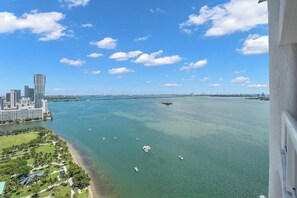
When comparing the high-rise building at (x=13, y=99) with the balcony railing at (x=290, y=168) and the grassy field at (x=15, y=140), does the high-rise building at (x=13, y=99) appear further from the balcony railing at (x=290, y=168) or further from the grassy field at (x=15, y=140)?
the balcony railing at (x=290, y=168)

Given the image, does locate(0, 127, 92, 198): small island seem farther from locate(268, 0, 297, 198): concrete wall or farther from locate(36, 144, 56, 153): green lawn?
locate(268, 0, 297, 198): concrete wall

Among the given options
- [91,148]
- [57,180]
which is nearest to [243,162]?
[57,180]

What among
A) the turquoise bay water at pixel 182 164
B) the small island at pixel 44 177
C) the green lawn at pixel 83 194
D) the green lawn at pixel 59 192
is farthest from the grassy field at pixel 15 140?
the green lawn at pixel 83 194

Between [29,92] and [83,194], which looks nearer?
[83,194]

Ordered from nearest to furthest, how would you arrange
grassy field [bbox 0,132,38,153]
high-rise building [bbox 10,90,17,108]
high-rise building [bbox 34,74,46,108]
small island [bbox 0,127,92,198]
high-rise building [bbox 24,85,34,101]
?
1. small island [bbox 0,127,92,198]
2. grassy field [bbox 0,132,38,153]
3. high-rise building [bbox 10,90,17,108]
4. high-rise building [bbox 34,74,46,108]
5. high-rise building [bbox 24,85,34,101]

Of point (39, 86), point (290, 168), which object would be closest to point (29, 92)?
point (39, 86)

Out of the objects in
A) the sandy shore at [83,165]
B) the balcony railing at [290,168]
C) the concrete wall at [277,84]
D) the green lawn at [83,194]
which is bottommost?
the sandy shore at [83,165]

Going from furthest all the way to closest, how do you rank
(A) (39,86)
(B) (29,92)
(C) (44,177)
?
(B) (29,92) → (A) (39,86) → (C) (44,177)

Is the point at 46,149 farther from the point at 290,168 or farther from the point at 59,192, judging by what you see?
the point at 290,168

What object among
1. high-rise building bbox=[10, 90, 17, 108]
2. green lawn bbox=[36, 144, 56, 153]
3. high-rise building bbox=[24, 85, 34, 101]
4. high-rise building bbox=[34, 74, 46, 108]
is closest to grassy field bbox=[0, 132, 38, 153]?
green lawn bbox=[36, 144, 56, 153]
